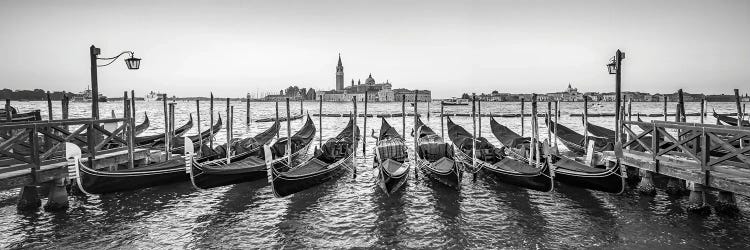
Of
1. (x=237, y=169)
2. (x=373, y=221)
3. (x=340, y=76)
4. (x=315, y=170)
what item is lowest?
(x=373, y=221)

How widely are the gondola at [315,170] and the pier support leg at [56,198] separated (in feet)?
11.3

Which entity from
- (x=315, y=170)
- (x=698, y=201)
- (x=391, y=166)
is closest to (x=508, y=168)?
(x=391, y=166)

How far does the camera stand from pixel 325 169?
8531 millimetres

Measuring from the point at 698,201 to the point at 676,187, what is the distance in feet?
4.36

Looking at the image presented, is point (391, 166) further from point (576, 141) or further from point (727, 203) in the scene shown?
point (576, 141)

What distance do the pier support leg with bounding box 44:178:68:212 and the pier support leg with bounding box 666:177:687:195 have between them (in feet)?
Result: 35.7

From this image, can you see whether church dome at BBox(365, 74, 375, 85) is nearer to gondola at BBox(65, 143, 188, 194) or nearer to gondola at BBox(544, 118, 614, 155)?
gondola at BBox(544, 118, 614, 155)

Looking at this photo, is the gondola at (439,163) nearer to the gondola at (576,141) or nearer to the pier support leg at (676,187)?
the gondola at (576,141)

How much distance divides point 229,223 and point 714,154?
31.1 ft

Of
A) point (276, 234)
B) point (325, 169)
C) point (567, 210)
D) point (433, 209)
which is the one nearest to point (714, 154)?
point (567, 210)

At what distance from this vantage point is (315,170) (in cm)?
857

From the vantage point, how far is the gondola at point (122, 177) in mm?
6438

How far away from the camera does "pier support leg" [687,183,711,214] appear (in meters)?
6.53

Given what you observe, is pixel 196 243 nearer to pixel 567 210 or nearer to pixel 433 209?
pixel 433 209
